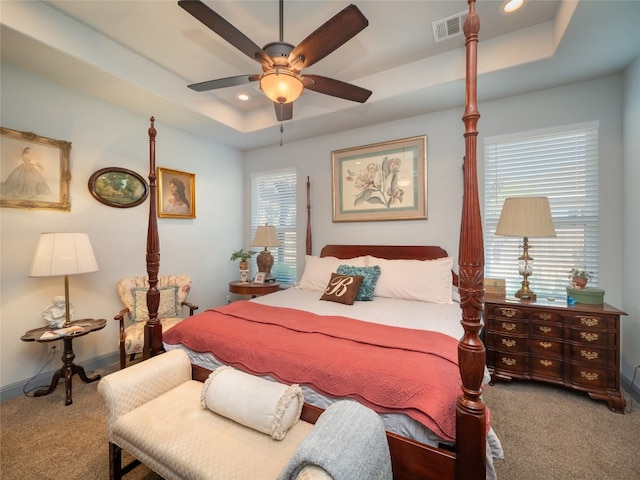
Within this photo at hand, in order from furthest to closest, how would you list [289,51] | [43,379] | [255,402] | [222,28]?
[43,379] < [289,51] < [222,28] < [255,402]

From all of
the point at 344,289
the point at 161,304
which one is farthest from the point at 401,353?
the point at 161,304

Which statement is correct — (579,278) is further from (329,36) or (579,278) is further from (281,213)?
(281,213)

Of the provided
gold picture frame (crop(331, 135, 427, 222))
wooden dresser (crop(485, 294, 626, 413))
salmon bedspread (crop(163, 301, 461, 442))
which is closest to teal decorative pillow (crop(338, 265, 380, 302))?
salmon bedspread (crop(163, 301, 461, 442))

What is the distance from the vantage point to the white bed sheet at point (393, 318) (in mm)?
1238

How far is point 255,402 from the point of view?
132cm

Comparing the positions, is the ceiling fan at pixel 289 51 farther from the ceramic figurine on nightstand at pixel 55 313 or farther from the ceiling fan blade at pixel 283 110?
the ceramic figurine on nightstand at pixel 55 313

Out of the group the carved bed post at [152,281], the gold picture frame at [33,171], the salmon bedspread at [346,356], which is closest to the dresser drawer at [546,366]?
the salmon bedspread at [346,356]

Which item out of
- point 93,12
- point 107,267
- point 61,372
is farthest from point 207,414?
point 93,12

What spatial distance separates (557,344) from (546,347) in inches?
3.2

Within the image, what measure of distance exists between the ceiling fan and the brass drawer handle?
2.44m

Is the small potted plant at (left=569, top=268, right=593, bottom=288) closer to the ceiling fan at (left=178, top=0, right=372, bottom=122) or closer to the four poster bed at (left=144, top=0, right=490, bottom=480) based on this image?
the four poster bed at (left=144, top=0, right=490, bottom=480)

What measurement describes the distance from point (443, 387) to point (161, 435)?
1.29 meters

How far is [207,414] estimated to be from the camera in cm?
144

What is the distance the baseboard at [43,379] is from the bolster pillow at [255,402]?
7.15 ft
